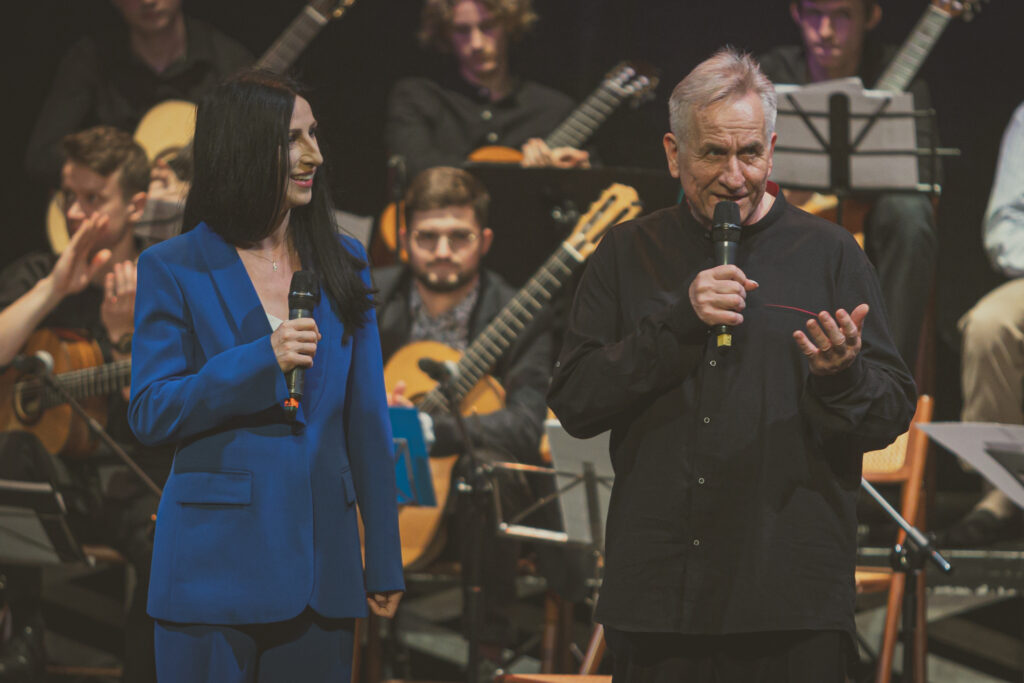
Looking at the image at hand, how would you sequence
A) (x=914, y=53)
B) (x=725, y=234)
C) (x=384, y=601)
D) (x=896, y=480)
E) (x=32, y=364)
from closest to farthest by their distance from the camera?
(x=725, y=234) < (x=384, y=601) < (x=896, y=480) < (x=32, y=364) < (x=914, y=53)

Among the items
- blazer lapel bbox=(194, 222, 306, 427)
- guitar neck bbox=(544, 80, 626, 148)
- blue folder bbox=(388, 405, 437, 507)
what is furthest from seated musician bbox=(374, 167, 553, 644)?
blazer lapel bbox=(194, 222, 306, 427)

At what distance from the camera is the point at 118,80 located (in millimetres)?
5863

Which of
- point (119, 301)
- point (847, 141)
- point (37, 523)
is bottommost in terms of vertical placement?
point (37, 523)

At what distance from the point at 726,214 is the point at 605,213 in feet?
8.07

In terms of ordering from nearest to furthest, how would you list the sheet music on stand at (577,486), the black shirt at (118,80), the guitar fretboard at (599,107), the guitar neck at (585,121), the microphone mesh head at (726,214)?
the microphone mesh head at (726,214) < the sheet music on stand at (577,486) < the guitar fretboard at (599,107) < the guitar neck at (585,121) < the black shirt at (118,80)

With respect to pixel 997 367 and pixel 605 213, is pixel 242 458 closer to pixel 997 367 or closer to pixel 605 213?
pixel 605 213

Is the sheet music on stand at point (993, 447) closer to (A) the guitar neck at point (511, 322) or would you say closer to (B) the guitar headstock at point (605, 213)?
(B) the guitar headstock at point (605, 213)

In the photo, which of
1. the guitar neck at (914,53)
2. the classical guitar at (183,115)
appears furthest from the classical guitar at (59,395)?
the guitar neck at (914,53)

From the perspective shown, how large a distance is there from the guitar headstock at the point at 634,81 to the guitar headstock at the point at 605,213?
2.80 ft

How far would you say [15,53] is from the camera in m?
6.25

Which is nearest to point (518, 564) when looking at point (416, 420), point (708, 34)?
point (416, 420)

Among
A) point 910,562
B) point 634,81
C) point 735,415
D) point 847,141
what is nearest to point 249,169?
point 735,415

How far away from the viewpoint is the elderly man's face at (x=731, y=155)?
199cm

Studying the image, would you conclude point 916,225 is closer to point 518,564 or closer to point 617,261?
point 518,564
